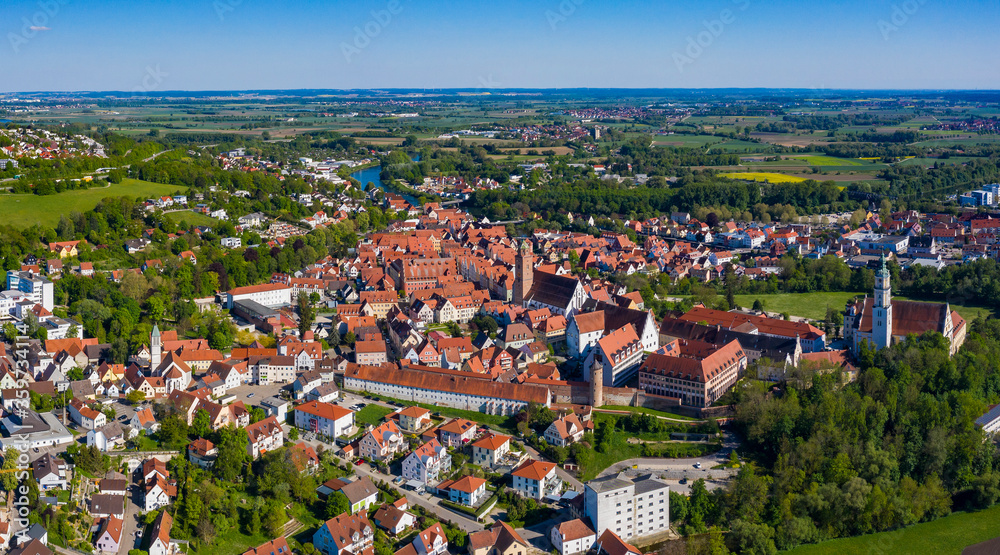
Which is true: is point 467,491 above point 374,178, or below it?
below

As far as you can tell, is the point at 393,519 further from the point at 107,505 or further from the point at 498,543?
the point at 107,505

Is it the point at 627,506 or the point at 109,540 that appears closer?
the point at 109,540

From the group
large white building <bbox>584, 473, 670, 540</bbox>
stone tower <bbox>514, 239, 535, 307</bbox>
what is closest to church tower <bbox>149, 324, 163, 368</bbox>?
stone tower <bbox>514, 239, 535, 307</bbox>

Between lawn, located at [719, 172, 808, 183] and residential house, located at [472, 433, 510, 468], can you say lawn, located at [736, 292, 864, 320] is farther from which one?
lawn, located at [719, 172, 808, 183]

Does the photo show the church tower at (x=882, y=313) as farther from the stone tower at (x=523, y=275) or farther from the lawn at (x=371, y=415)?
the lawn at (x=371, y=415)

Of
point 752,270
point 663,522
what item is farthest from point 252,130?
point 663,522

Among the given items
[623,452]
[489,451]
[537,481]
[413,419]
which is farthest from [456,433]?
[623,452]

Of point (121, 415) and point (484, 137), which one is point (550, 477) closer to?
point (121, 415)
